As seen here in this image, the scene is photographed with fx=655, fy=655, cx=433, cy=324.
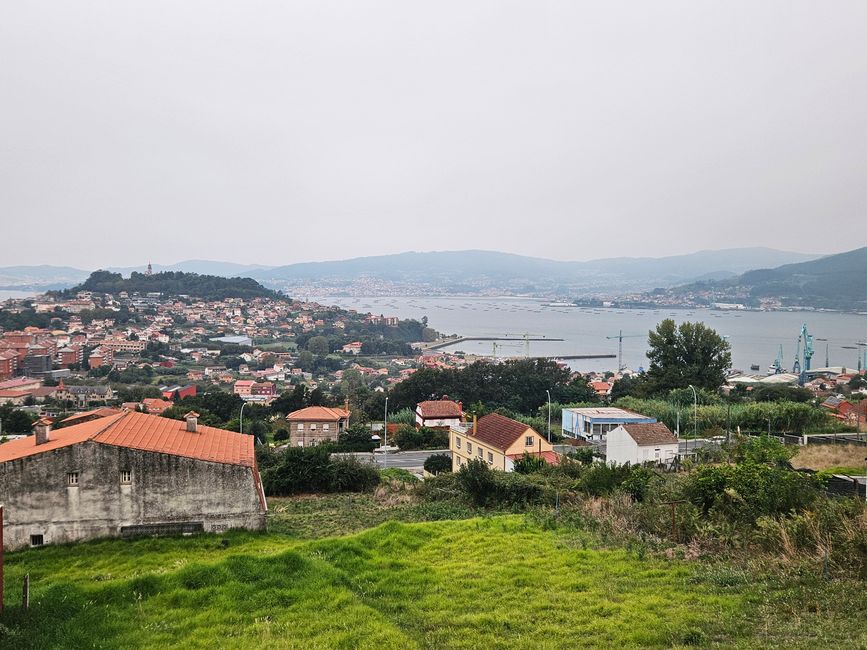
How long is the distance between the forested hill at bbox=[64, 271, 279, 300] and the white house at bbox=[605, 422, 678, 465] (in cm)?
12510

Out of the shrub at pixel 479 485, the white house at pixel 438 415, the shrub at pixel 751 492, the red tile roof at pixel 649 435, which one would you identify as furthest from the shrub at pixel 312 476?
the white house at pixel 438 415

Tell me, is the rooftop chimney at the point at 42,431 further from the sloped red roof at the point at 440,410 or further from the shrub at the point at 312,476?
the sloped red roof at the point at 440,410

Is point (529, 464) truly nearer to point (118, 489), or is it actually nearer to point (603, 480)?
point (603, 480)

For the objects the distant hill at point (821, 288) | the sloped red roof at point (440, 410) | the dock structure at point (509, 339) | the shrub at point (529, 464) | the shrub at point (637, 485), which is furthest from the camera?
Answer: the distant hill at point (821, 288)

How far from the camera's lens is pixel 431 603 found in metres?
6.88

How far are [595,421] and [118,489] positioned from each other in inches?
897

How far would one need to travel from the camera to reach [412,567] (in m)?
8.15

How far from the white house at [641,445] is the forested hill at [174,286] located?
125m

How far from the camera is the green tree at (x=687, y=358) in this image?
127 ft

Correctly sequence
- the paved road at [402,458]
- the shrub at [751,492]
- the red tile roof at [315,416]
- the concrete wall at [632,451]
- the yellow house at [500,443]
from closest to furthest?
the shrub at [751,492]
the yellow house at [500,443]
the concrete wall at [632,451]
the paved road at [402,458]
the red tile roof at [315,416]

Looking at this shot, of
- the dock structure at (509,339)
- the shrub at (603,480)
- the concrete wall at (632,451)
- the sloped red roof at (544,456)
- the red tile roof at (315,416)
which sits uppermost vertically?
the shrub at (603,480)

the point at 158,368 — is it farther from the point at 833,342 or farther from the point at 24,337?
the point at 833,342

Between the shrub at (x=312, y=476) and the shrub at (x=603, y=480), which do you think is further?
the shrub at (x=312, y=476)

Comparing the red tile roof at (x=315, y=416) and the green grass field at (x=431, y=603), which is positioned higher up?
the green grass field at (x=431, y=603)
